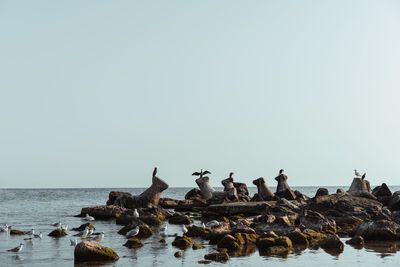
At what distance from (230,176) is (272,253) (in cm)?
2403

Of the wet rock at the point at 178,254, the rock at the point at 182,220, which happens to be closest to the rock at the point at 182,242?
the wet rock at the point at 178,254

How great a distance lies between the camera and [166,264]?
17.1 metres

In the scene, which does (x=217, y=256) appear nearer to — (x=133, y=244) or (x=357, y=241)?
(x=133, y=244)

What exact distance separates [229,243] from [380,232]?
23.4 ft

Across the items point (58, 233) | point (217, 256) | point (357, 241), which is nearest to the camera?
point (217, 256)

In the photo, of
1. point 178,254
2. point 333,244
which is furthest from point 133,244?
point 333,244

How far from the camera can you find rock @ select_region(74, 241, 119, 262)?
17.3m

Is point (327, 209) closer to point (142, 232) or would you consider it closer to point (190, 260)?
point (142, 232)

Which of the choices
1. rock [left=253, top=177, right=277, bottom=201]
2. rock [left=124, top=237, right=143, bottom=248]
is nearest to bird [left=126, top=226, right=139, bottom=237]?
rock [left=124, top=237, right=143, bottom=248]

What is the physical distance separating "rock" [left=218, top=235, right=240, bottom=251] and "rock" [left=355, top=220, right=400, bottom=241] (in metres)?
6.43

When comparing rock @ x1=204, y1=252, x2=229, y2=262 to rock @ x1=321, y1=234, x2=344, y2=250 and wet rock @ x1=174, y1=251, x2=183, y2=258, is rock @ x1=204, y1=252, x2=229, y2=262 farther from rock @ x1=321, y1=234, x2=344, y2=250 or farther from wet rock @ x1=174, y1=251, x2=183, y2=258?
rock @ x1=321, y1=234, x2=344, y2=250

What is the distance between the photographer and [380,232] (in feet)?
74.2

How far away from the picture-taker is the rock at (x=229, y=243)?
65.1 ft

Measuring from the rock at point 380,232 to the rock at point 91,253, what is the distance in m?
11.5
